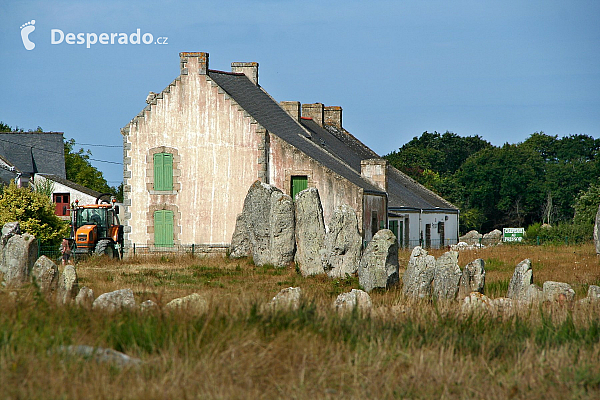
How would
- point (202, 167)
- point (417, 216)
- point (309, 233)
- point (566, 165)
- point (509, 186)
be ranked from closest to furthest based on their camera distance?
1. point (309, 233)
2. point (202, 167)
3. point (417, 216)
4. point (509, 186)
5. point (566, 165)

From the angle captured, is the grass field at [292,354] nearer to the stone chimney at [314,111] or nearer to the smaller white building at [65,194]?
the stone chimney at [314,111]

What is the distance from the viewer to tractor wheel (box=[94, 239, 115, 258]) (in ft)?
88.9

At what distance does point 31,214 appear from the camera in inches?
1378

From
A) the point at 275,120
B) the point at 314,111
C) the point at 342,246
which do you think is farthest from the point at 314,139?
the point at 342,246

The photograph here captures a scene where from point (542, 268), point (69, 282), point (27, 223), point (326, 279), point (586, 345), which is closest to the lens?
point (586, 345)

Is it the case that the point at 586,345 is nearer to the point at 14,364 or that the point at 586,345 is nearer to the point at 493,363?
the point at 493,363

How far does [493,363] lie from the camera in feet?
29.0

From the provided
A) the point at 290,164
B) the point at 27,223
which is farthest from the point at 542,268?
the point at 27,223

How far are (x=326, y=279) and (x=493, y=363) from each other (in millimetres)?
13536

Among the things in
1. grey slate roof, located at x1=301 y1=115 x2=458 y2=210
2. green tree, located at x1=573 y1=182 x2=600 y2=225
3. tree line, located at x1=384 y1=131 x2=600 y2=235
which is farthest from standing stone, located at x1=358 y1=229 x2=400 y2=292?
tree line, located at x1=384 y1=131 x2=600 y2=235

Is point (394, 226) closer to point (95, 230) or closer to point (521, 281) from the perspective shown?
point (95, 230)

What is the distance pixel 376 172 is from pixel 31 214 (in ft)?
51.3

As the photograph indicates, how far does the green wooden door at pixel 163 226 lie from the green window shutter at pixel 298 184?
5.08 m

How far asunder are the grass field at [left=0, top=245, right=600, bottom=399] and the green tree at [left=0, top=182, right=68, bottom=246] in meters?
24.5
